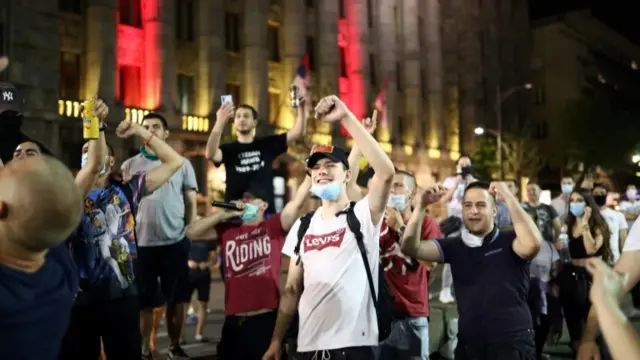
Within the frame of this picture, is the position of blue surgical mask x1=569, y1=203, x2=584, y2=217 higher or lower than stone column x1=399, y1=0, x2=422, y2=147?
lower

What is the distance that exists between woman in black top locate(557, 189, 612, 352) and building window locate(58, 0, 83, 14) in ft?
71.1

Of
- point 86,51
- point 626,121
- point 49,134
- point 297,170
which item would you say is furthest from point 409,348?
point 626,121

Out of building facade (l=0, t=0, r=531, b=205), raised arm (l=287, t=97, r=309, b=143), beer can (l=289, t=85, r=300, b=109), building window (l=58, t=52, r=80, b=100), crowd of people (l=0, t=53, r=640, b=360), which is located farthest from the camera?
building window (l=58, t=52, r=80, b=100)

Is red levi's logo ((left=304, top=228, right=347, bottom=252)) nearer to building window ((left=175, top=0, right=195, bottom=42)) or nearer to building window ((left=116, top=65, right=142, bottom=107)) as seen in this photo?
building window ((left=116, top=65, right=142, bottom=107))

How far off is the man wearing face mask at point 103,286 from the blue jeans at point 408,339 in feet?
6.70

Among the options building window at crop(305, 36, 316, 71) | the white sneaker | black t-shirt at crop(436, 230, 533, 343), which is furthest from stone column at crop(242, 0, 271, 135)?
black t-shirt at crop(436, 230, 533, 343)

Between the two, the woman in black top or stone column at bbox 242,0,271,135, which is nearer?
the woman in black top

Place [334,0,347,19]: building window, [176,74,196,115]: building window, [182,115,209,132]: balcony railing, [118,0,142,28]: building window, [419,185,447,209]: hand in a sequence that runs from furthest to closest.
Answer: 1. [334,0,347,19]: building window
2. [176,74,196,115]: building window
3. [182,115,209,132]: balcony railing
4. [118,0,142,28]: building window
5. [419,185,447,209]: hand

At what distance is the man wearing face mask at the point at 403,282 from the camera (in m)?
5.81

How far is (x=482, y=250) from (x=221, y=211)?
1.94 meters

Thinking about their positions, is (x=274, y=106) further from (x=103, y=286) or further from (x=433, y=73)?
(x=103, y=286)

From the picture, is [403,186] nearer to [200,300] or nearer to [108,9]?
[200,300]

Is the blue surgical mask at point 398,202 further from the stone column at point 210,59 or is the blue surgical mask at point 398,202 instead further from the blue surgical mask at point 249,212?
the stone column at point 210,59

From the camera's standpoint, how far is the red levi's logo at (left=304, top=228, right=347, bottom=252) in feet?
14.4
